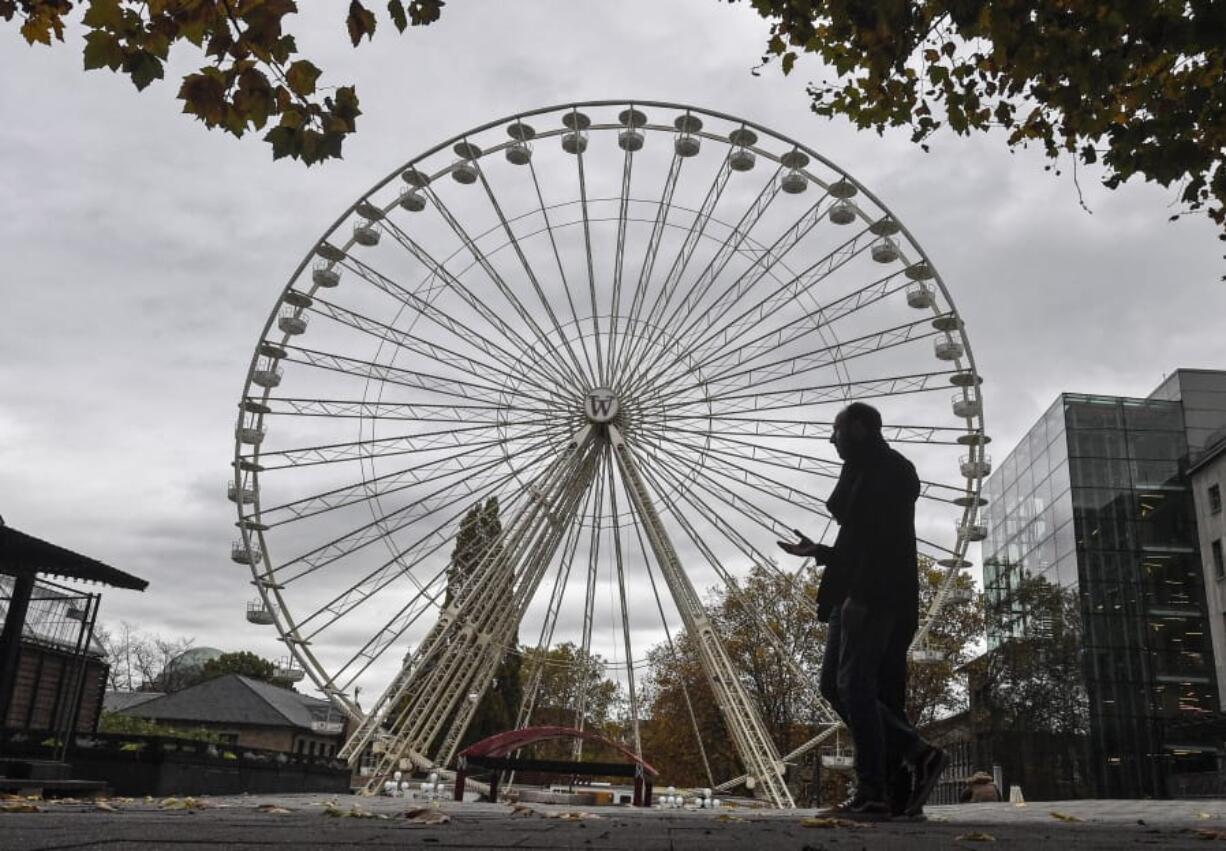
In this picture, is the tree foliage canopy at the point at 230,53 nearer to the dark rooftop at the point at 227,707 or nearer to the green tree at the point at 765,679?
the green tree at the point at 765,679

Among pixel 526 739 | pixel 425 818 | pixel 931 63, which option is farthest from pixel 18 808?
pixel 526 739

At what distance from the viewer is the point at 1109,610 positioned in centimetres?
3941

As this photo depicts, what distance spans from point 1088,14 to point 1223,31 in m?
1.34

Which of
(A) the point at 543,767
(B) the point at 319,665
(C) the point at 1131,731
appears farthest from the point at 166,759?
(C) the point at 1131,731

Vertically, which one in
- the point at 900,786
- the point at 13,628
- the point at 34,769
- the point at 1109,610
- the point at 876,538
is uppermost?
the point at 1109,610

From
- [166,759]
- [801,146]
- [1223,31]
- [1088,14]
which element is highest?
[801,146]

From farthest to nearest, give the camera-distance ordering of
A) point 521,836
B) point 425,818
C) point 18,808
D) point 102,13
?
point 18,808 → point 425,818 → point 102,13 → point 521,836

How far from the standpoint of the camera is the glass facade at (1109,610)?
37.3 m

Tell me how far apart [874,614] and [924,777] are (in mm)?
1101

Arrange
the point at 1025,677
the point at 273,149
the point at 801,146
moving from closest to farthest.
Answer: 1. the point at 273,149
2. the point at 801,146
3. the point at 1025,677

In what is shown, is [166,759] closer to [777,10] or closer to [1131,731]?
[777,10]

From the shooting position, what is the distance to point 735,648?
42000 mm

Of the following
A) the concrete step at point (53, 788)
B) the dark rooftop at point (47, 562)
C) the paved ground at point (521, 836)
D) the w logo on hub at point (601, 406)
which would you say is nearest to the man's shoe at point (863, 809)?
the paved ground at point (521, 836)

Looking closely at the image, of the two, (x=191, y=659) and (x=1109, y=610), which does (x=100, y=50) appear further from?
(x=191, y=659)
